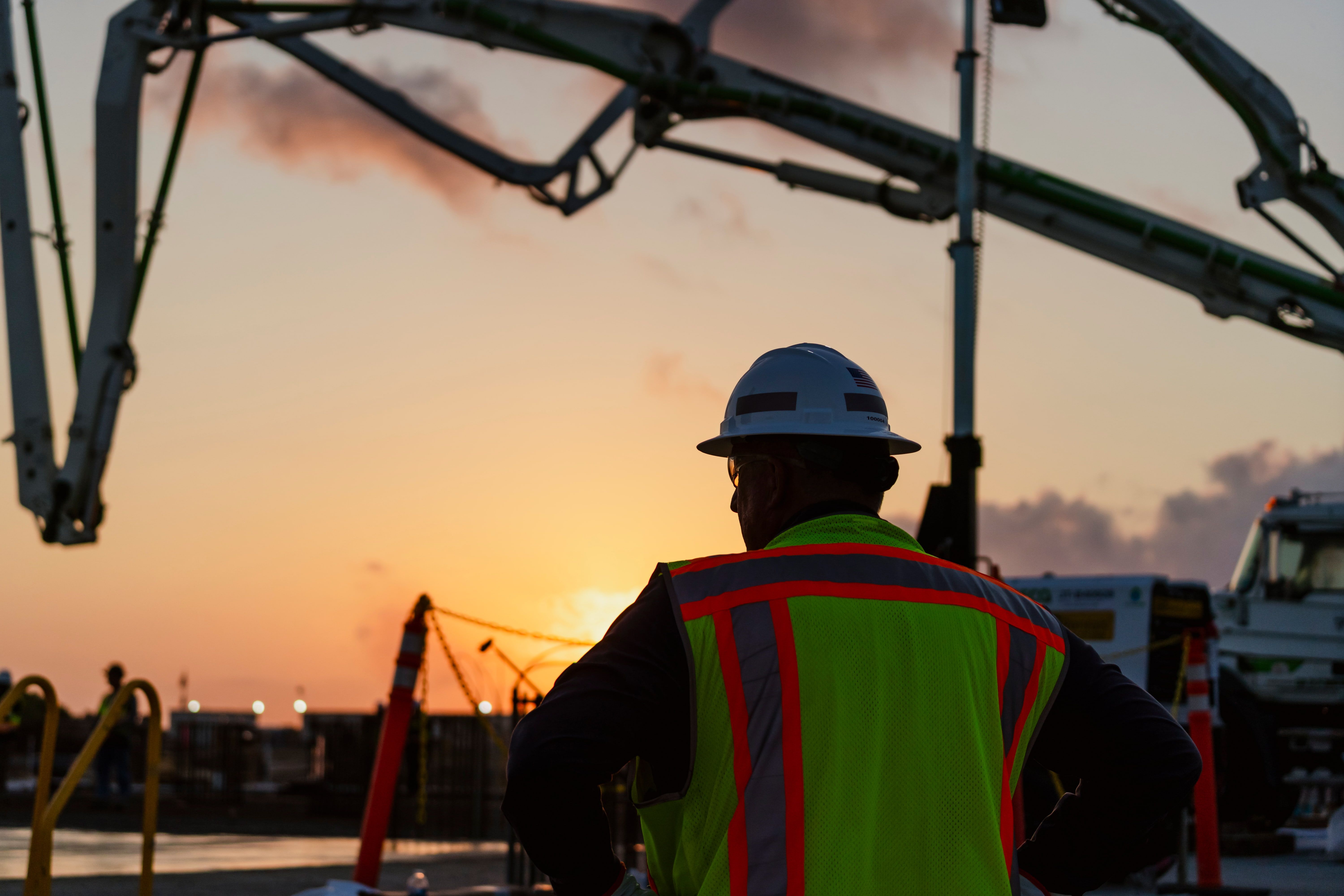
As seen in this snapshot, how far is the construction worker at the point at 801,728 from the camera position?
2.46 metres

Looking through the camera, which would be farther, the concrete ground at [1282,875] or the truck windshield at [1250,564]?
the truck windshield at [1250,564]

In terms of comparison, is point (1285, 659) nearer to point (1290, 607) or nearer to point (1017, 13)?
point (1290, 607)

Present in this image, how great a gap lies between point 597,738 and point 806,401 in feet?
2.80

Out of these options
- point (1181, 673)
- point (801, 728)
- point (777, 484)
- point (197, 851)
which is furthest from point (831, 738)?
point (197, 851)

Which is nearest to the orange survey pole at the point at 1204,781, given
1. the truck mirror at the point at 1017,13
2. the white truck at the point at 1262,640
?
the white truck at the point at 1262,640

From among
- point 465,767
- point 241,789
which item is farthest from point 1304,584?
point 241,789

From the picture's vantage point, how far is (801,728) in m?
2.47

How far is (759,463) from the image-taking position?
293cm

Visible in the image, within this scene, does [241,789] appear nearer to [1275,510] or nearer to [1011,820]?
[1275,510]

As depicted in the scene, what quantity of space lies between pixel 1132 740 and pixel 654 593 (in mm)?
957

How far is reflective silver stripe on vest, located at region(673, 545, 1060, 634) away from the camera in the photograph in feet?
8.39

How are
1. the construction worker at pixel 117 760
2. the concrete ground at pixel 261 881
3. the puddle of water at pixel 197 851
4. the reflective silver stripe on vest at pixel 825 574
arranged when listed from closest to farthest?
the reflective silver stripe on vest at pixel 825 574
the concrete ground at pixel 261 881
the puddle of water at pixel 197 851
the construction worker at pixel 117 760

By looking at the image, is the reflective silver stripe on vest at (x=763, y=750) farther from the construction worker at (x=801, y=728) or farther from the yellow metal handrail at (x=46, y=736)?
the yellow metal handrail at (x=46, y=736)

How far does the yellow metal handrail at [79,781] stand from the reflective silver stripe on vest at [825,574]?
5067 mm
